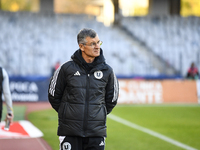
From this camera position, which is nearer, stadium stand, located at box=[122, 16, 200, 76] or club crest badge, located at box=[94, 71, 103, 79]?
club crest badge, located at box=[94, 71, 103, 79]

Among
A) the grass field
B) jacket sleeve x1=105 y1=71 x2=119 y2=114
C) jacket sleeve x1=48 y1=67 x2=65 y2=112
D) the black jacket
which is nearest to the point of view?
the black jacket

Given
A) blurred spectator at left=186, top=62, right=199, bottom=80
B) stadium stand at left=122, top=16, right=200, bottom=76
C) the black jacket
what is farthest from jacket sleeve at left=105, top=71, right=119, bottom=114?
stadium stand at left=122, top=16, right=200, bottom=76

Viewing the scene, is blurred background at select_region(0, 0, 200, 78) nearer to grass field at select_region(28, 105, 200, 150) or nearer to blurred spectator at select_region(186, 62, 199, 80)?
blurred spectator at select_region(186, 62, 199, 80)

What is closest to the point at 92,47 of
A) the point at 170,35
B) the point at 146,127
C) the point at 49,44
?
the point at 146,127

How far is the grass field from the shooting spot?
8961 millimetres

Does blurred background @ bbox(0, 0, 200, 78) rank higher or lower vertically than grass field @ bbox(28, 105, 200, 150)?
higher

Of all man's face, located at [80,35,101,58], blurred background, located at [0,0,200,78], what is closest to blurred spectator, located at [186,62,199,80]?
blurred background, located at [0,0,200,78]

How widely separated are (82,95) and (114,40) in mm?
25495

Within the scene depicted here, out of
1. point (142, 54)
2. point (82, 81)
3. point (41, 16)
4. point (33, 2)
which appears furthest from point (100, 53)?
point (33, 2)

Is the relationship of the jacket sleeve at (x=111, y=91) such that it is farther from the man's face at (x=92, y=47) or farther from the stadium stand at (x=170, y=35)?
the stadium stand at (x=170, y=35)

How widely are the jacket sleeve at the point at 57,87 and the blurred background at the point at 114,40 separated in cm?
1941

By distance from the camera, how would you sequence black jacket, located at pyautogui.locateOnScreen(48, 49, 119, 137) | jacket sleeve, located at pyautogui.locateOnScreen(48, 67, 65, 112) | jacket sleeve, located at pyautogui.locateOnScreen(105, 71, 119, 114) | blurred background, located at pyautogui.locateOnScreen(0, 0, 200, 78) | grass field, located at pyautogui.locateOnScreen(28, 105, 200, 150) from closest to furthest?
1. black jacket, located at pyautogui.locateOnScreen(48, 49, 119, 137)
2. jacket sleeve, located at pyautogui.locateOnScreen(48, 67, 65, 112)
3. jacket sleeve, located at pyautogui.locateOnScreen(105, 71, 119, 114)
4. grass field, located at pyautogui.locateOnScreen(28, 105, 200, 150)
5. blurred background, located at pyautogui.locateOnScreen(0, 0, 200, 78)

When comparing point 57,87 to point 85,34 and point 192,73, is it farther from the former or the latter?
point 192,73

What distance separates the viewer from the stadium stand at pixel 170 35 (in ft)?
92.8
